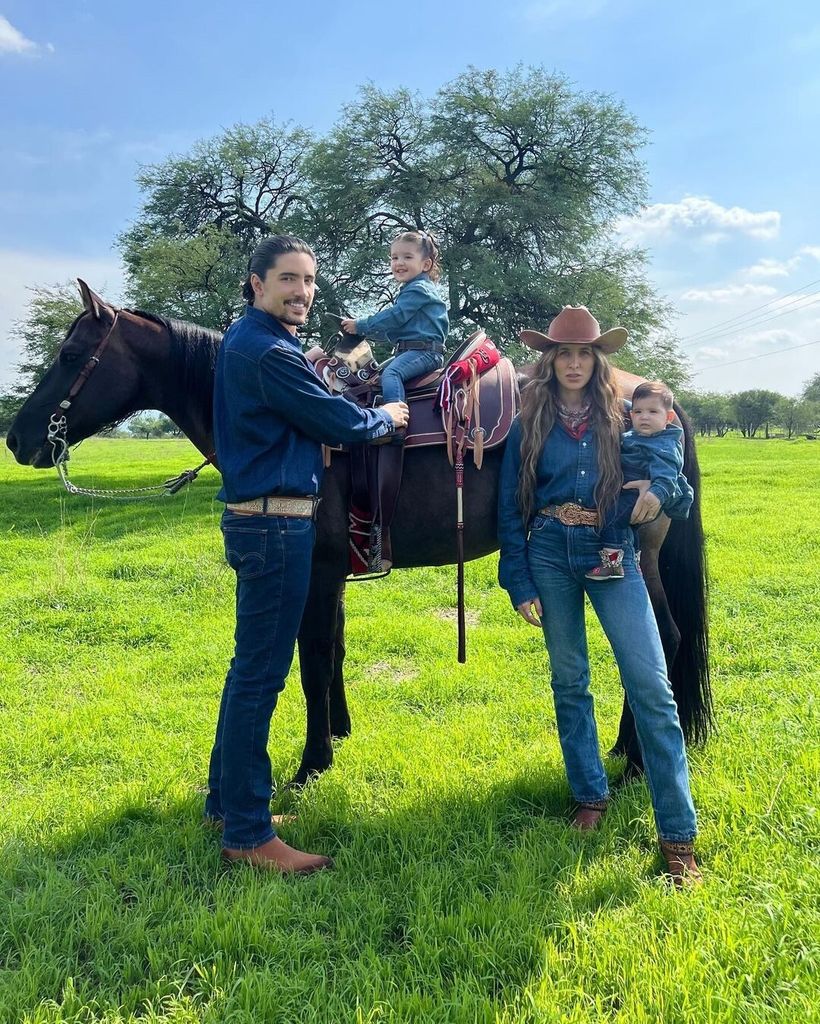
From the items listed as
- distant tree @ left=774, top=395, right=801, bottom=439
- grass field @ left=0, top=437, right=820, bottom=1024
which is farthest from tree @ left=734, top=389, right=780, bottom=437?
grass field @ left=0, top=437, right=820, bottom=1024

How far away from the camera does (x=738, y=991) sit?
1.86m

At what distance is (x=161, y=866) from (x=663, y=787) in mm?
2020

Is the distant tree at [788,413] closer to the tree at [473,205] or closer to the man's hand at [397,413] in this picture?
the tree at [473,205]

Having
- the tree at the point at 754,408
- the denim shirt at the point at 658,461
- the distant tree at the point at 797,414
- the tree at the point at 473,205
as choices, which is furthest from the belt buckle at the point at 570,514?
the tree at the point at 754,408

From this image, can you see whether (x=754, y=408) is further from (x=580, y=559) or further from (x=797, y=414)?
(x=580, y=559)

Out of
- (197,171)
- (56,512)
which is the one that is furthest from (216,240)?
(56,512)

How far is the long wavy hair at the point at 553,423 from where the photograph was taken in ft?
8.43

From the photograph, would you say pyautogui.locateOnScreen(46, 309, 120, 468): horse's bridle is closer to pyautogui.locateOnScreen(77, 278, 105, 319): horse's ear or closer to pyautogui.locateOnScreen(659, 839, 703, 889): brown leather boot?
pyautogui.locateOnScreen(77, 278, 105, 319): horse's ear

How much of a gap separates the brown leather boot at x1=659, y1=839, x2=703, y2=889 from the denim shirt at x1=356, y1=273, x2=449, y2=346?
2.57 metres

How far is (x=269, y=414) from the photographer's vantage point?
2391mm

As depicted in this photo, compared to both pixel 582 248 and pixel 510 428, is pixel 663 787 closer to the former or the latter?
pixel 510 428

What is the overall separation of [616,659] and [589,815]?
789 mm

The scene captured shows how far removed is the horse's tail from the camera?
10.8 ft

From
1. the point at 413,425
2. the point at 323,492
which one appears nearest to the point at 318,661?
the point at 323,492
